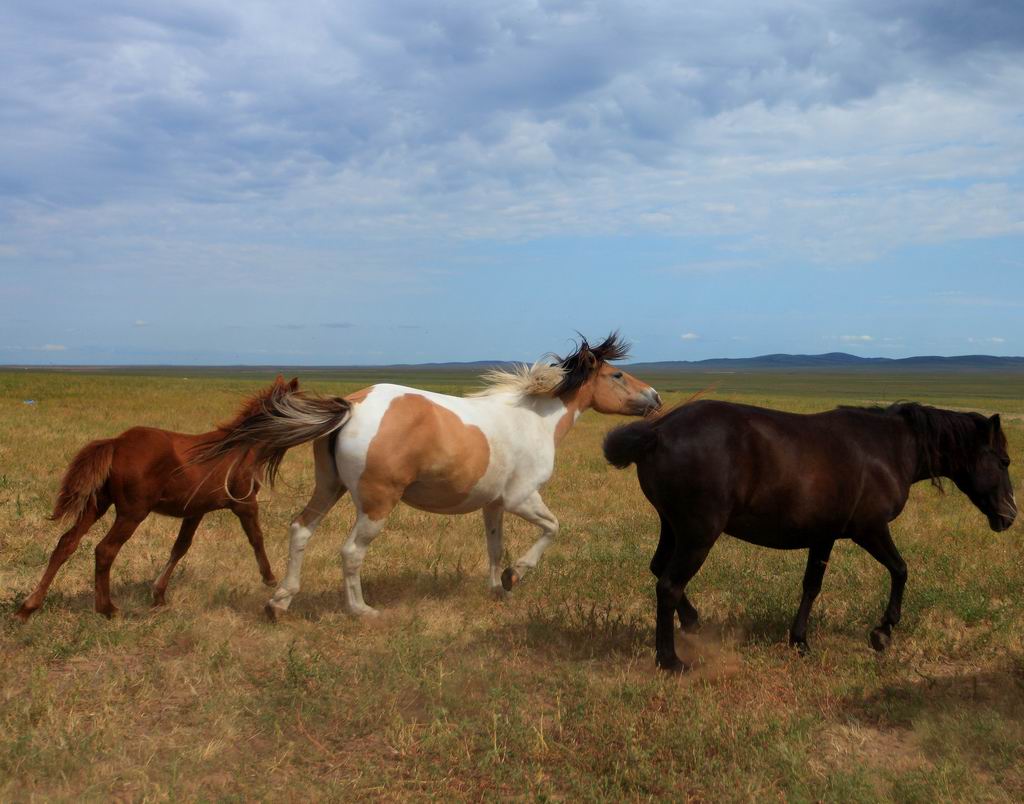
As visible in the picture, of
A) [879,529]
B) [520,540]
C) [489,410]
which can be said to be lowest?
[520,540]

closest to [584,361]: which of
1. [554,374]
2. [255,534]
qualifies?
[554,374]

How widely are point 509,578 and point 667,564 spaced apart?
1.40 metres

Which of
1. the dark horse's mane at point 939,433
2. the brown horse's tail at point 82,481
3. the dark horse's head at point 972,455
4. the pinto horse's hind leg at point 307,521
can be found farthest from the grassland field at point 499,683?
the dark horse's mane at point 939,433

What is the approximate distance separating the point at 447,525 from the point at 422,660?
484 centimetres

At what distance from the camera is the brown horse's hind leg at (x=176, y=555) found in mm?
6820

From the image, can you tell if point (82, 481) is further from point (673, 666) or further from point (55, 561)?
point (673, 666)

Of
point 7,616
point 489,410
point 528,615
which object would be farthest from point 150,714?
point 489,410

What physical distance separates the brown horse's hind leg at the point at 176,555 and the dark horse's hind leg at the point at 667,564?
3618 millimetres

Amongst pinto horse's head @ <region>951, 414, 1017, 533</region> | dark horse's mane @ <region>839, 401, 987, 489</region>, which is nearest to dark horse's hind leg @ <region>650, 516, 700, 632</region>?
dark horse's mane @ <region>839, 401, 987, 489</region>

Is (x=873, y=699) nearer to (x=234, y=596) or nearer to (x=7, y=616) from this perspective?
(x=234, y=596)

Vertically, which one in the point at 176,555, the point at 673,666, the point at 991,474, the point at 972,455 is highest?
the point at 972,455

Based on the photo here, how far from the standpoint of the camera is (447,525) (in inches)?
411

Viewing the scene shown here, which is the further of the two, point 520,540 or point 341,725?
point 520,540

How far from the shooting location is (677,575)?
18.6ft
